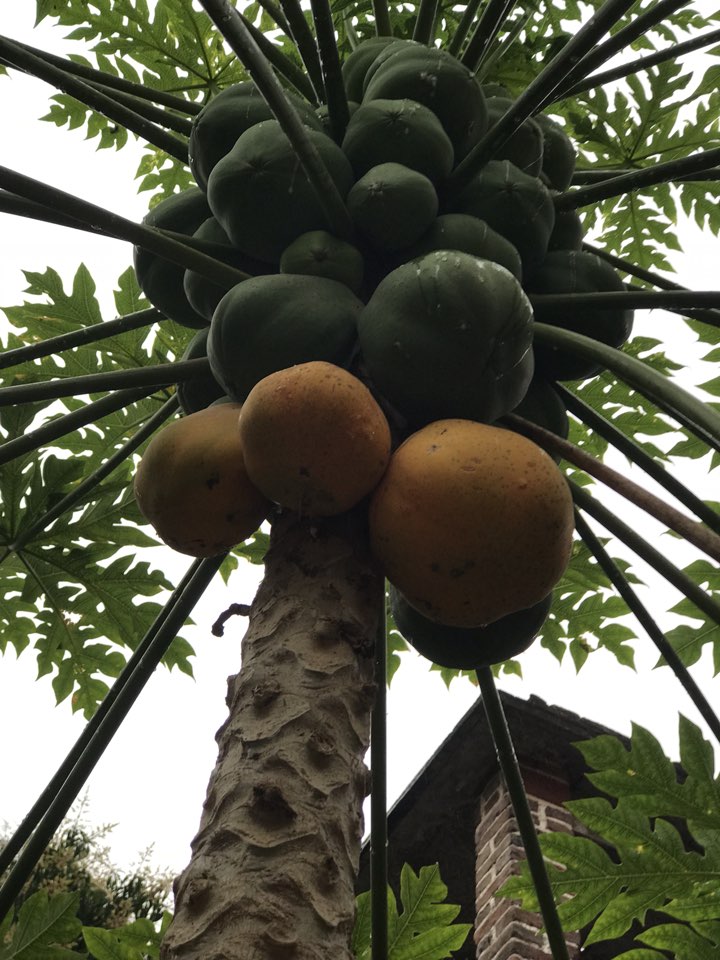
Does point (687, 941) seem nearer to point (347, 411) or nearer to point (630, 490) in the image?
point (630, 490)

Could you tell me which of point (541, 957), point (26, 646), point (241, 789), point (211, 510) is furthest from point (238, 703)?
point (541, 957)

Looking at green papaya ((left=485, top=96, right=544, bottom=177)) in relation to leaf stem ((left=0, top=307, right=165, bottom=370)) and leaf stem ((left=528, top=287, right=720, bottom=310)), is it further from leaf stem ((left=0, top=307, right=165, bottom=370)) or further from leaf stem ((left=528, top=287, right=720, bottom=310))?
leaf stem ((left=0, top=307, right=165, bottom=370))

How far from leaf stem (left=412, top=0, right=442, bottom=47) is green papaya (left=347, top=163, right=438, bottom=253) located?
33.8 inches

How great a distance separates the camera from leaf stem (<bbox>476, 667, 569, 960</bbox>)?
1.81 meters

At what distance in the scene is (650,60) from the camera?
261cm

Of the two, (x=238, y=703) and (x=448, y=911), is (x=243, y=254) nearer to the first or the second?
(x=238, y=703)

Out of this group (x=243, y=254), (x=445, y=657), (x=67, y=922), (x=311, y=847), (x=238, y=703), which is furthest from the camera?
(x=67, y=922)

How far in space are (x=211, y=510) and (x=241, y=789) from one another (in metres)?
0.48

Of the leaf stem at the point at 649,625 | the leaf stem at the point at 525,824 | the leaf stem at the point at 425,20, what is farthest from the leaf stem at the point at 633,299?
the leaf stem at the point at 425,20

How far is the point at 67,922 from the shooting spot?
6.89 ft

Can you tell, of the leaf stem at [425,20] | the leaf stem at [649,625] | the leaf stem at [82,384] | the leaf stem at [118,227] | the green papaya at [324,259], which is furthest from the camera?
the leaf stem at [425,20]

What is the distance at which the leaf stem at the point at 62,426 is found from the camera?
5.85 ft

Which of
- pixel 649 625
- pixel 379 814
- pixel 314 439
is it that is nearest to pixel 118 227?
pixel 314 439

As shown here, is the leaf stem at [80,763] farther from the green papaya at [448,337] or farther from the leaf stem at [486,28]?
the leaf stem at [486,28]
